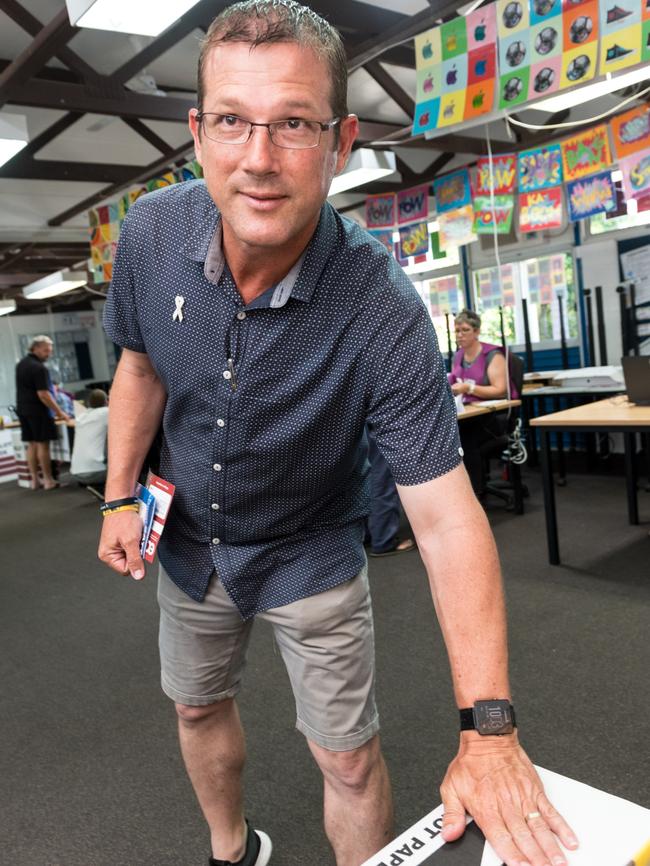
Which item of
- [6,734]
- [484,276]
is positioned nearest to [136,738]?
[6,734]

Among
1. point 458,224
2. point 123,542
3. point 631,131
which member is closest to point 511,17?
point 631,131

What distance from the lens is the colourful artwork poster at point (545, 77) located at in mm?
3117

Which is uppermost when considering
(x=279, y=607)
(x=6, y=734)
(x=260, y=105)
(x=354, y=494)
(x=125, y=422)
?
(x=260, y=105)

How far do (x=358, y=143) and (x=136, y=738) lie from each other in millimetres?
4901

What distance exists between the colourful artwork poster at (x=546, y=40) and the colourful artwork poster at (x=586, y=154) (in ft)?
5.02

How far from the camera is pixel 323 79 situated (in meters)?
0.96

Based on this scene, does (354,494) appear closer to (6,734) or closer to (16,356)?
(6,734)

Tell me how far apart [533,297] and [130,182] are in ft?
13.4

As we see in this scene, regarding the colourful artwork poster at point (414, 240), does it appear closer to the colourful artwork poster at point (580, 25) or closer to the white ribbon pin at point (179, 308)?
the colourful artwork poster at point (580, 25)

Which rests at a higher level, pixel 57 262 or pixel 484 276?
pixel 57 262

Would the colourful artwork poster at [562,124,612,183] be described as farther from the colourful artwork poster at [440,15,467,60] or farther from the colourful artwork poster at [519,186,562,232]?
the colourful artwork poster at [440,15,467,60]

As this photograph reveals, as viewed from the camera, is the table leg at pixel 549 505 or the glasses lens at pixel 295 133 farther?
the table leg at pixel 549 505

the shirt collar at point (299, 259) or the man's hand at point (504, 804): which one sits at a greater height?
the shirt collar at point (299, 259)

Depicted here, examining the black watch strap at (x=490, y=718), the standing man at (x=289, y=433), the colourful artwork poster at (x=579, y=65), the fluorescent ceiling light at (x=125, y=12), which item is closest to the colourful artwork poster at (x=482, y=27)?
the colourful artwork poster at (x=579, y=65)
